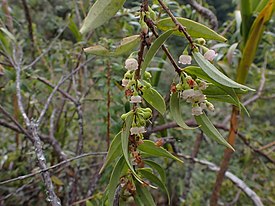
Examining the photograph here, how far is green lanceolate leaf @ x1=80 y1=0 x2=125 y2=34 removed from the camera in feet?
1.07

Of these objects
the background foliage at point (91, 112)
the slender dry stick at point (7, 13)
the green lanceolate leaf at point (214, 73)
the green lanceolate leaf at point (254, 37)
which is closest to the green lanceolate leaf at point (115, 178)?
the green lanceolate leaf at point (214, 73)

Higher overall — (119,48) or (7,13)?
(119,48)

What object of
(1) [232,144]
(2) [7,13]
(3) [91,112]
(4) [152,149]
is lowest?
(3) [91,112]

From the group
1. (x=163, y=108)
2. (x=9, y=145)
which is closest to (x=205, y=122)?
(x=163, y=108)

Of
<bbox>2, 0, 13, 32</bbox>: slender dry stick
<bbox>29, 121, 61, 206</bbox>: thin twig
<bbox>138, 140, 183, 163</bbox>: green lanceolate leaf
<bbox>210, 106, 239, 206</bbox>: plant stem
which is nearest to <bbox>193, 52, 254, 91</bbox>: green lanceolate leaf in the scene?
<bbox>138, 140, 183, 163</bbox>: green lanceolate leaf

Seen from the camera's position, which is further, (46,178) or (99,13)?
(46,178)

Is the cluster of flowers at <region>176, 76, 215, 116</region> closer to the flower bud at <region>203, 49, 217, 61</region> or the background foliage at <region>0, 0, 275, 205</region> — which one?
the flower bud at <region>203, 49, 217, 61</region>

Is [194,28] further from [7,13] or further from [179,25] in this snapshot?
[7,13]

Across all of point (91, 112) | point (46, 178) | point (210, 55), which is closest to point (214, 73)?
point (210, 55)

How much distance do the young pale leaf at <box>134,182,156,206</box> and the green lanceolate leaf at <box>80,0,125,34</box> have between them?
212mm

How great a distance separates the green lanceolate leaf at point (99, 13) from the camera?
1.07 feet

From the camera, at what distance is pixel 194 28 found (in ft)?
1.22

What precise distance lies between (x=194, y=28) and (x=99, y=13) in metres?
0.10

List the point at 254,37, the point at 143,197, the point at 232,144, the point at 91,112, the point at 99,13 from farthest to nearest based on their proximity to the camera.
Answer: the point at 91,112, the point at 232,144, the point at 254,37, the point at 143,197, the point at 99,13
